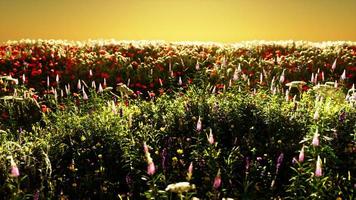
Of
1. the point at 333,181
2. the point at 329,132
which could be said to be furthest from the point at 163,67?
the point at 333,181

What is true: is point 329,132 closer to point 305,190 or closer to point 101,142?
point 305,190

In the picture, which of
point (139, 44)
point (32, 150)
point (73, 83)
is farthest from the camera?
→ point (139, 44)

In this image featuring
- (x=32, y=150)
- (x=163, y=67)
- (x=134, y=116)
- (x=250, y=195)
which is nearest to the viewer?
(x=250, y=195)

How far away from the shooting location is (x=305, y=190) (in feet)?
18.6

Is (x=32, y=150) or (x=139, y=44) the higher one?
(x=139, y=44)

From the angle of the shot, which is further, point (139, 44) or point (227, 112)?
point (139, 44)

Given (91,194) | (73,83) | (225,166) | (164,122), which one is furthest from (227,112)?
(73,83)

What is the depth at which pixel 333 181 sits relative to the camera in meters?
5.74

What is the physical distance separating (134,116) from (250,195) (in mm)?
3309

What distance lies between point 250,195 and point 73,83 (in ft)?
30.2

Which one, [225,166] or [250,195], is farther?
[225,166]

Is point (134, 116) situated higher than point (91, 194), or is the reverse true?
point (134, 116)

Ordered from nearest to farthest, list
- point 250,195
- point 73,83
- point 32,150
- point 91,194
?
point 250,195
point 91,194
point 32,150
point 73,83

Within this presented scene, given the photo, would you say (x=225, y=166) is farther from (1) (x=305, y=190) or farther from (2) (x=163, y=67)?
(2) (x=163, y=67)
